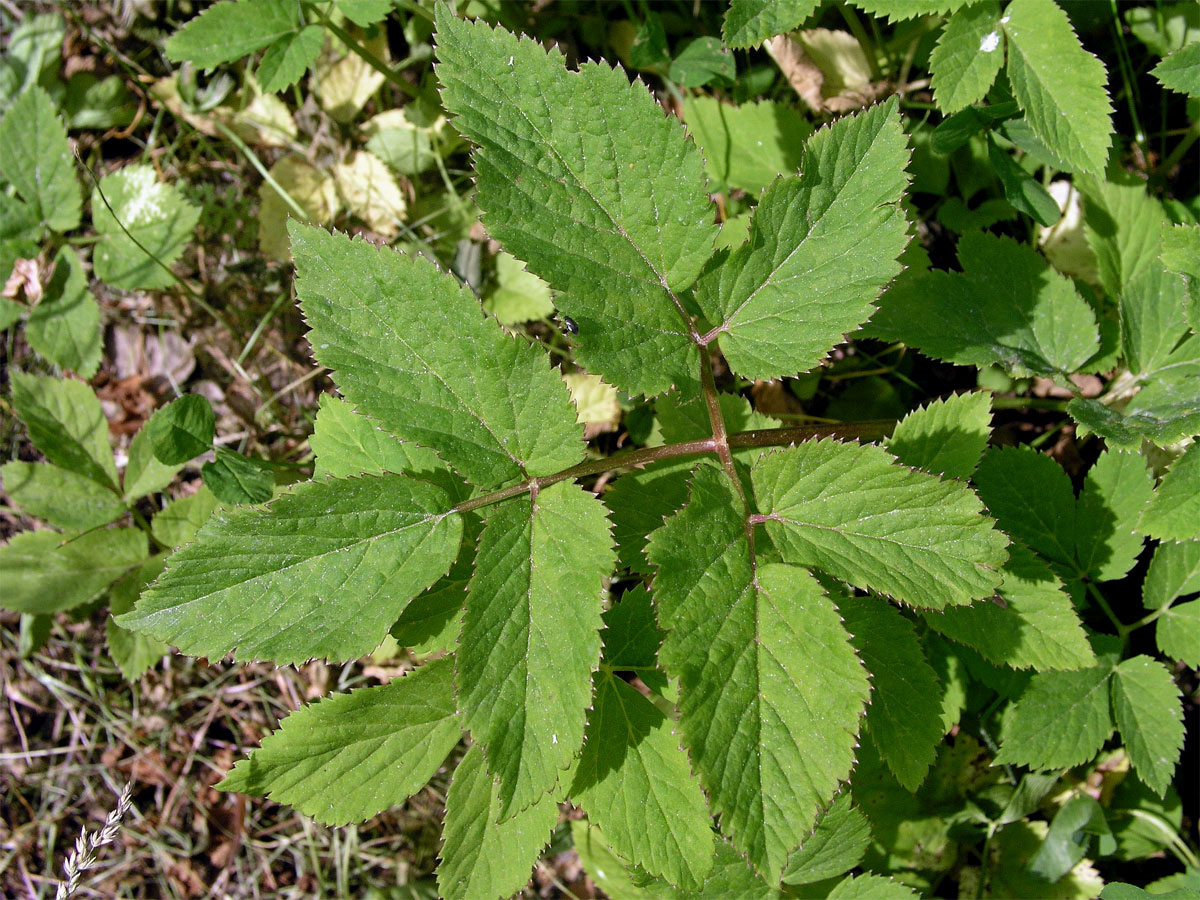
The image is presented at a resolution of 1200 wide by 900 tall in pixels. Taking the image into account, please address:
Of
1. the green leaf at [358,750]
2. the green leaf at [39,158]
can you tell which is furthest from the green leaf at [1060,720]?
the green leaf at [39,158]

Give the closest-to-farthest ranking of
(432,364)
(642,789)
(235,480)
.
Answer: (432,364)
(642,789)
(235,480)

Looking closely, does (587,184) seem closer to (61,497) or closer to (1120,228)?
(1120,228)

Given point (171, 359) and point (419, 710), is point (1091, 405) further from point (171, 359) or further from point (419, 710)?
point (171, 359)

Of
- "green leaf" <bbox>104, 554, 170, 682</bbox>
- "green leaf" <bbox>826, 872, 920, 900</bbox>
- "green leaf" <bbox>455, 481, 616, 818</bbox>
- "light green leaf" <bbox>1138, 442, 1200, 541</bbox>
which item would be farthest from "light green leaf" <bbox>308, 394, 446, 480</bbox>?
"light green leaf" <bbox>1138, 442, 1200, 541</bbox>

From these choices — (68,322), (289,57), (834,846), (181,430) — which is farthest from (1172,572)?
(68,322)

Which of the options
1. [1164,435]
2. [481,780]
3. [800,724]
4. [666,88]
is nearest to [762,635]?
[800,724]

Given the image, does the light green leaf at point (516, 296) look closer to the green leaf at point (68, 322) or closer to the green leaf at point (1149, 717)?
the green leaf at point (68, 322)
